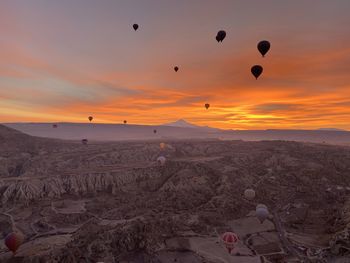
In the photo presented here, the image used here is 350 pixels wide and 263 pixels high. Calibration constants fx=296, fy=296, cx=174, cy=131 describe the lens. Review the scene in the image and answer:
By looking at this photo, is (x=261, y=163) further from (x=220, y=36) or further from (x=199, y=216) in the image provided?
(x=220, y=36)

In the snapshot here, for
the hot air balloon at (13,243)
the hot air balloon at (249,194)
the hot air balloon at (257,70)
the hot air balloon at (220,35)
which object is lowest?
the hot air balloon at (13,243)

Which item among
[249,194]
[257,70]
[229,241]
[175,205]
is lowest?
[229,241]

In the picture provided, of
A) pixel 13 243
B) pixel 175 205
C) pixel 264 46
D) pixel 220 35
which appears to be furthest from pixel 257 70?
pixel 13 243

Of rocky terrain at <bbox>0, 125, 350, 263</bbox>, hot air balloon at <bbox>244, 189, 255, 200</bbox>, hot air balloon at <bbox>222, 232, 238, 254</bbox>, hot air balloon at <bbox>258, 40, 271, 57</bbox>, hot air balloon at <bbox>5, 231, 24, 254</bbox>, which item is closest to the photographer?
hot air balloon at <bbox>5, 231, 24, 254</bbox>

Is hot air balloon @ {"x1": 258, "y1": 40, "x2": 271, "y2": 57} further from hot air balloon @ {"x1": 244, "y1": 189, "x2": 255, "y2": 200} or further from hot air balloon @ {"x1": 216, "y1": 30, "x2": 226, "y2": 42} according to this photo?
hot air balloon @ {"x1": 244, "y1": 189, "x2": 255, "y2": 200}

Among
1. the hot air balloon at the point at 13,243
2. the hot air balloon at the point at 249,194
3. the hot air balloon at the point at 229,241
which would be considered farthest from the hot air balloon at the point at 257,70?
the hot air balloon at the point at 13,243

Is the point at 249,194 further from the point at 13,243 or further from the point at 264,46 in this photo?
the point at 13,243

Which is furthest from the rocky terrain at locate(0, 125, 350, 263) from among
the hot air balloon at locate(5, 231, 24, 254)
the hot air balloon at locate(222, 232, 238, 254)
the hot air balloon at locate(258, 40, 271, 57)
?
the hot air balloon at locate(258, 40, 271, 57)

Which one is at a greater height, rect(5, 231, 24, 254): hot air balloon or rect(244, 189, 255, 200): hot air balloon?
rect(244, 189, 255, 200): hot air balloon

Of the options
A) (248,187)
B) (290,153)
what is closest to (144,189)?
(248,187)

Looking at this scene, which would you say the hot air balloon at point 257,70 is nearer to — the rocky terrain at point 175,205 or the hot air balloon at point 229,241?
the rocky terrain at point 175,205
